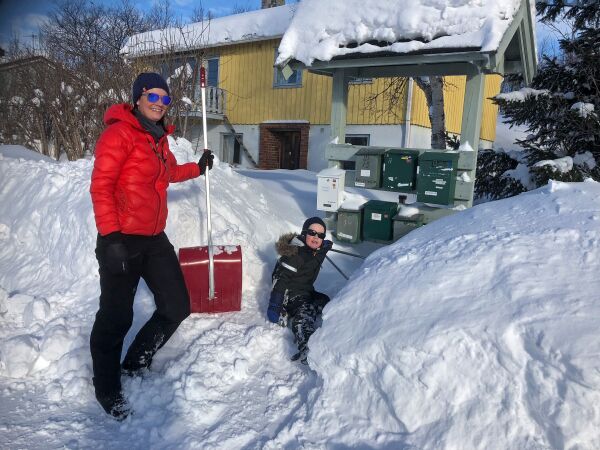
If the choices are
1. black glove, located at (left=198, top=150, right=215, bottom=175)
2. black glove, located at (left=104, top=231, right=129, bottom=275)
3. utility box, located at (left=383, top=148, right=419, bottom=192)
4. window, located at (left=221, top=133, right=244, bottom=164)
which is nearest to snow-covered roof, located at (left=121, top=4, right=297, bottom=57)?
window, located at (left=221, top=133, right=244, bottom=164)

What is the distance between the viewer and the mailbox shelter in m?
5.32

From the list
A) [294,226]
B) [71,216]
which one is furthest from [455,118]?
[71,216]

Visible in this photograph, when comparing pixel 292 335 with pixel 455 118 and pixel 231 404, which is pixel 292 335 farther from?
pixel 455 118

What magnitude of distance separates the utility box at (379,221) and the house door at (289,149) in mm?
10515

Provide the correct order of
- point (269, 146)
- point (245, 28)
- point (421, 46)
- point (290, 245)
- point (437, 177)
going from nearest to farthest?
point (290, 245), point (421, 46), point (437, 177), point (245, 28), point (269, 146)

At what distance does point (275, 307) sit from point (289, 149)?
13.6 meters

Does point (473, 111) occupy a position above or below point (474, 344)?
above

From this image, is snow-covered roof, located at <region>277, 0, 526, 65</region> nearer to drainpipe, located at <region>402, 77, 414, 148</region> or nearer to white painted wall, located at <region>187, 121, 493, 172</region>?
white painted wall, located at <region>187, 121, 493, 172</region>

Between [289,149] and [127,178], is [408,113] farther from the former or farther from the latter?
[127,178]

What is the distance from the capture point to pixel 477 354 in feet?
7.64

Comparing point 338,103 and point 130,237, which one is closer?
point 130,237

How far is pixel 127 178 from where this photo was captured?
2803 millimetres

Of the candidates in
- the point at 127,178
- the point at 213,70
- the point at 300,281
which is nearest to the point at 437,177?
the point at 300,281

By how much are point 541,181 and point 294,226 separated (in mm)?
4601
